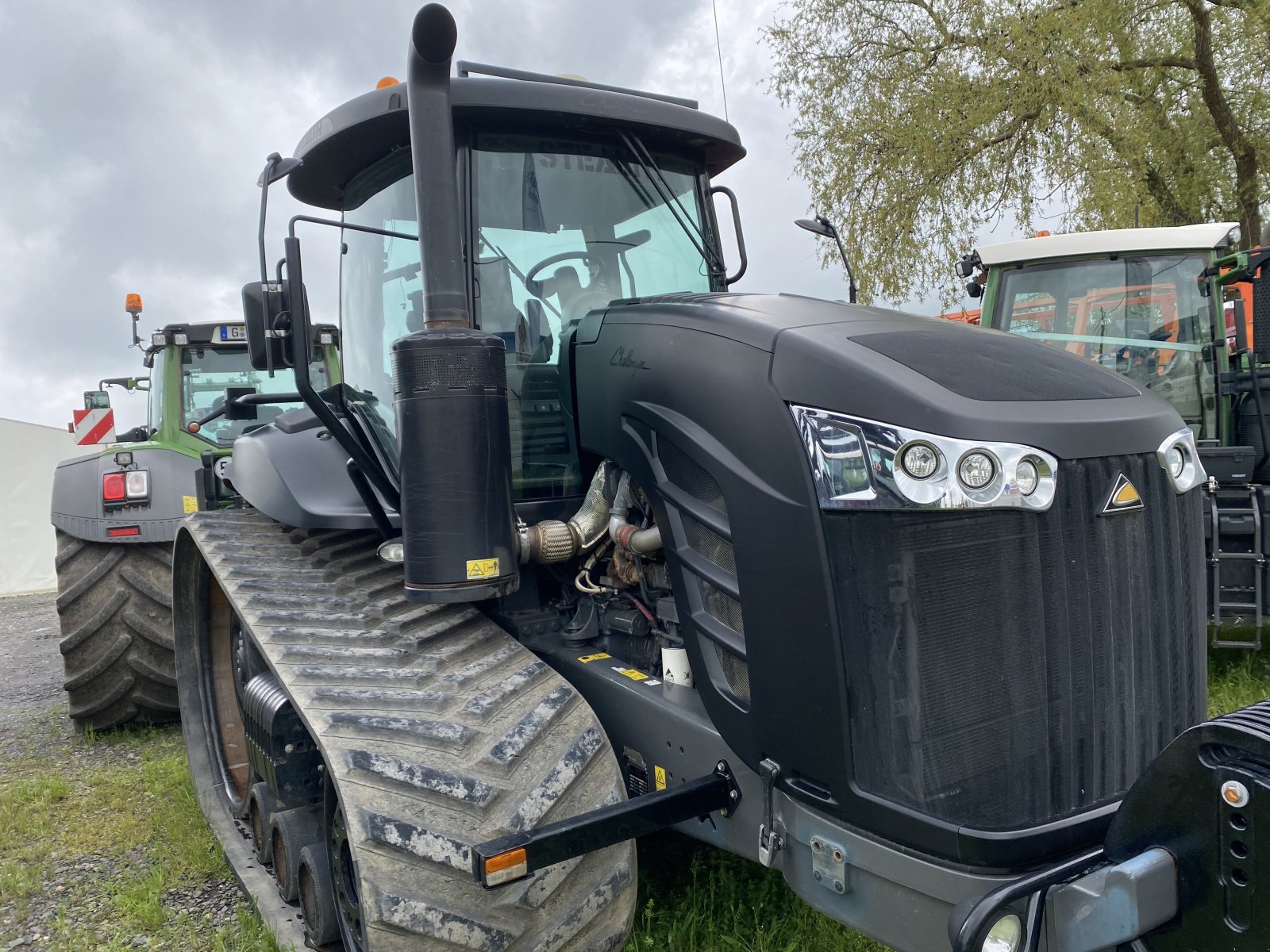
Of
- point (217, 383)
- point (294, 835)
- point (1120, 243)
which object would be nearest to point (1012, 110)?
point (1120, 243)

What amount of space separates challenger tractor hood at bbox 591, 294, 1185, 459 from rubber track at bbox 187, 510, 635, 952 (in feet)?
3.23

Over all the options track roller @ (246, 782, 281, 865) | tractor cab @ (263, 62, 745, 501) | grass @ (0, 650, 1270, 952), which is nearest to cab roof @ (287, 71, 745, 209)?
tractor cab @ (263, 62, 745, 501)

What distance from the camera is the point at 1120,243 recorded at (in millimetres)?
6215

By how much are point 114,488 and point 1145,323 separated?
5.89 metres

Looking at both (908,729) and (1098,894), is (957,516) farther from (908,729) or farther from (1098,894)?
(1098,894)

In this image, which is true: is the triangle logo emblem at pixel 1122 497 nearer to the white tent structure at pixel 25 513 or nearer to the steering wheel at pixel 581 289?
the steering wheel at pixel 581 289

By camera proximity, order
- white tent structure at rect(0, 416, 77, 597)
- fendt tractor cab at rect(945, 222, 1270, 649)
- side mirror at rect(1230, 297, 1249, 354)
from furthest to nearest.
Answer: white tent structure at rect(0, 416, 77, 597)
side mirror at rect(1230, 297, 1249, 354)
fendt tractor cab at rect(945, 222, 1270, 649)

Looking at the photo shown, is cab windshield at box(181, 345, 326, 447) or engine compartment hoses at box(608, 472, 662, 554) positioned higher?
cab windshield at box(181, 345, 326, 447)

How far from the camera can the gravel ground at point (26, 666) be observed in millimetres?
5828

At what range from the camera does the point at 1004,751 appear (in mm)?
1816

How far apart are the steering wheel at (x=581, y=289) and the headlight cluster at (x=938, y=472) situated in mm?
1236

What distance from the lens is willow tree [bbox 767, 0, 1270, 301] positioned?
433 inches

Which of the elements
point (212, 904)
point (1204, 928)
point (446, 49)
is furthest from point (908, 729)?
point (212, 904)

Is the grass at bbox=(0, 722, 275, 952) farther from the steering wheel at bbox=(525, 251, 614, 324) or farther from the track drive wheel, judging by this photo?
the steering wheel at bbox=(525, 251, 614, 324)
